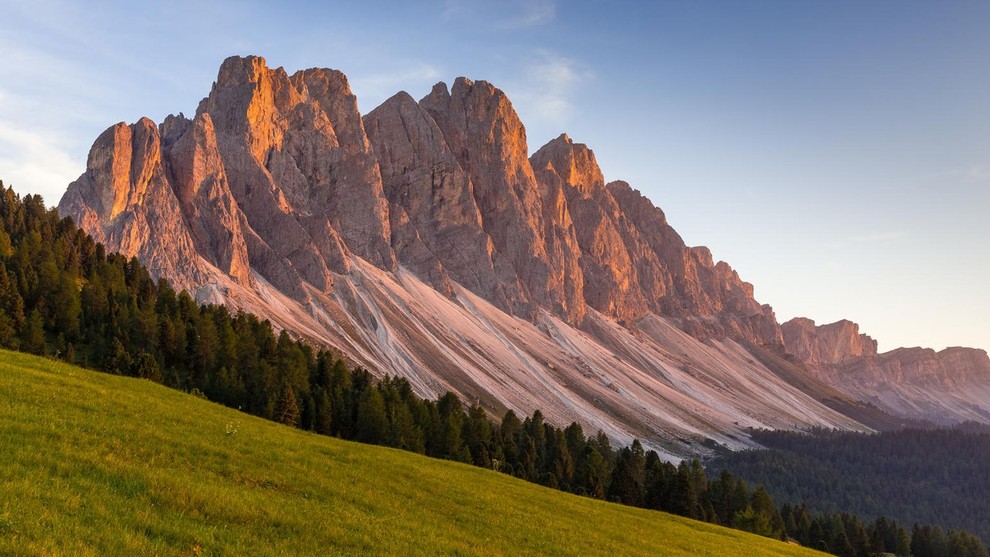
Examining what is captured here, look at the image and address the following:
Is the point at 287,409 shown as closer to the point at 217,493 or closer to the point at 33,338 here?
the point at 33,338

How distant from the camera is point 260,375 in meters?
84.8

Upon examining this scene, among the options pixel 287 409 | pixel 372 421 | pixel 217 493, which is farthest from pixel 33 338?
pixel 217 493

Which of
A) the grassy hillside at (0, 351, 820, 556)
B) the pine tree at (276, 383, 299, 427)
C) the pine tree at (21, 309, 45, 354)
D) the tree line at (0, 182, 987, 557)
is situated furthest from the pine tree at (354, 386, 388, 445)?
the grassy hillside at (0, 351, 820, 556)

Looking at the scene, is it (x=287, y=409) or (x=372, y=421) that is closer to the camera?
(x=287, y=409)

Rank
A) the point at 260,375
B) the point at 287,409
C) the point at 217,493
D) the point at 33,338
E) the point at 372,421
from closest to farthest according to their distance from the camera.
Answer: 1. the point at 217,493
2. the point at 33,338
3. the point at 287,409
4. the point at 372,421
5. the point at 260,375

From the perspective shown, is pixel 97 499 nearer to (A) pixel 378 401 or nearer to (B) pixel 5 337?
A: (B) pixel 5 337

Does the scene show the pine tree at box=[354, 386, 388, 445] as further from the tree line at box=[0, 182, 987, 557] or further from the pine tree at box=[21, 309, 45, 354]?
the pine tree at box=[21, 309, 45, 354]

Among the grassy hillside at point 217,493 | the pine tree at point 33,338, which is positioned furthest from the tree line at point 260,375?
the grassy hillside at point 217,493

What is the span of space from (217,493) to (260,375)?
7117 cm

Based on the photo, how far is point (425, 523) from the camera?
22234mm

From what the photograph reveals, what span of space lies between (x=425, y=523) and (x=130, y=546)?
1083cm

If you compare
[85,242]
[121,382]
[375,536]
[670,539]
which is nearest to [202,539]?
[375,536]

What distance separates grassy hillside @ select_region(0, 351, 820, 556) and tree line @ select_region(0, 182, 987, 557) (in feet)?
146

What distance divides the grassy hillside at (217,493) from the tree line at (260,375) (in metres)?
44.4
